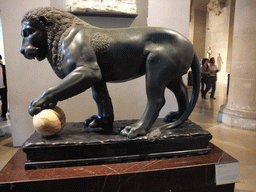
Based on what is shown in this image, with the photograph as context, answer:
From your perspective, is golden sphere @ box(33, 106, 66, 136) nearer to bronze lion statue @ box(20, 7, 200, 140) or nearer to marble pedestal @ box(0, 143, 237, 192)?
bronze lion statue @ box(20, 7, 200, 140)

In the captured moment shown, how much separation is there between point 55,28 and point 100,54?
29 cm

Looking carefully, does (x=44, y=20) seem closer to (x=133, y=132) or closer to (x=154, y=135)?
(x=133, y=132)

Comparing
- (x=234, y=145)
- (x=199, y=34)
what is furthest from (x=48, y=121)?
(x=199, y=34)

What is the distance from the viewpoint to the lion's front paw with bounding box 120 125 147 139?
1.21 meters

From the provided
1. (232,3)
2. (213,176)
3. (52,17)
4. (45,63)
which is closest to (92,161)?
(213,176)

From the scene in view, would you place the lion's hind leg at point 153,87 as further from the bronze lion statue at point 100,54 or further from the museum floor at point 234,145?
the museum floor at point 234,145

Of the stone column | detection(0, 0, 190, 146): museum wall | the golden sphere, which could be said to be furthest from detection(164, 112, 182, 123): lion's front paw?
the stone column

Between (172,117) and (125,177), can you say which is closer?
(125,177)

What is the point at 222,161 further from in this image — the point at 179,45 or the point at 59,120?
the point at 59,120

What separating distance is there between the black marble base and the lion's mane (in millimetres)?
440

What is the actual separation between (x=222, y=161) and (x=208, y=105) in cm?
377

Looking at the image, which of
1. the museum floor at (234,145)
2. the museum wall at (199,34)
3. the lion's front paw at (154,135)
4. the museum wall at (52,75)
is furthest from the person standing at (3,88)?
the museum wall at (199,34)

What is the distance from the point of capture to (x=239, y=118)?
10.5 ft

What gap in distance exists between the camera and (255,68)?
321 cm
